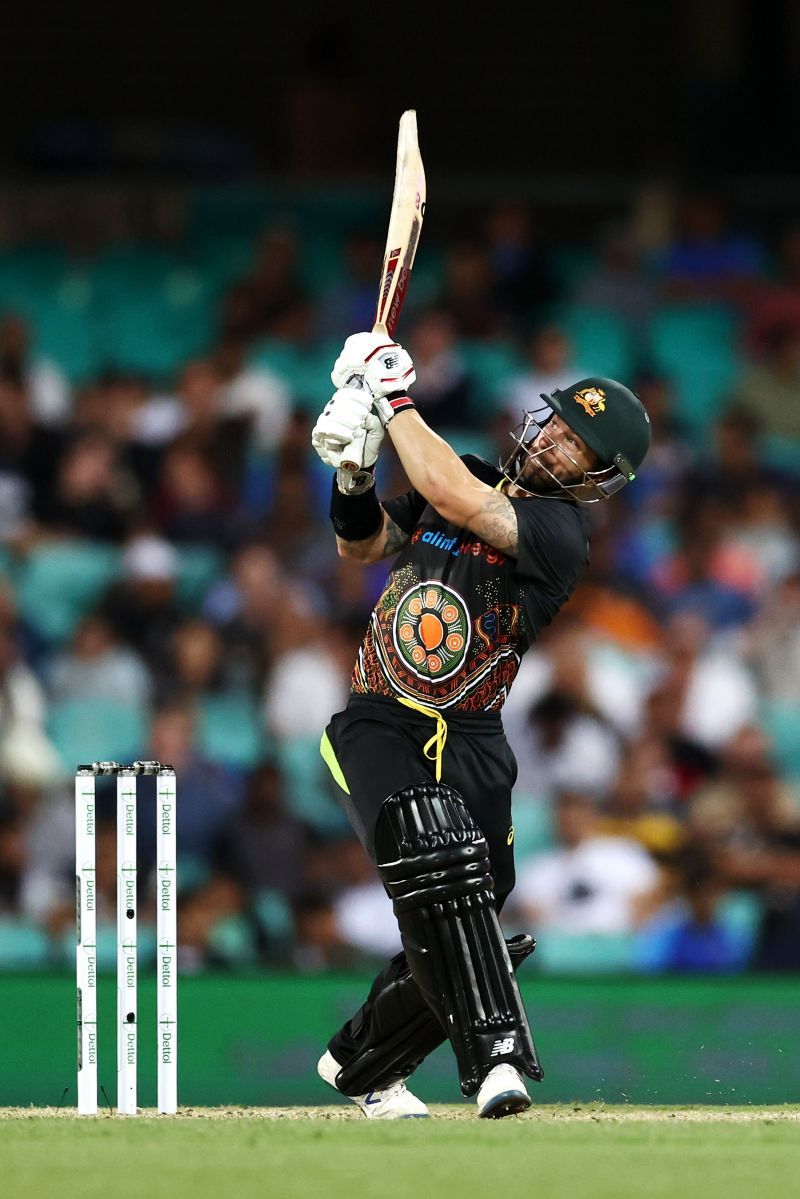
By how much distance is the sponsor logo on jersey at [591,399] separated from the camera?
5113mm

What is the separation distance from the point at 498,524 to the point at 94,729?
4.31 meters

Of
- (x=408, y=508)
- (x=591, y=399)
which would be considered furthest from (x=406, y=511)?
(x=591, y=399)

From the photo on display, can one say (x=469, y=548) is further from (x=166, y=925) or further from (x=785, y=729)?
(x=785, y=729)

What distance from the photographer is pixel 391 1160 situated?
3.85 m

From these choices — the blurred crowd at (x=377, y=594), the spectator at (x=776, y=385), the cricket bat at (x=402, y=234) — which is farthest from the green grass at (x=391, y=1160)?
the spectator at (x=776, y=385)

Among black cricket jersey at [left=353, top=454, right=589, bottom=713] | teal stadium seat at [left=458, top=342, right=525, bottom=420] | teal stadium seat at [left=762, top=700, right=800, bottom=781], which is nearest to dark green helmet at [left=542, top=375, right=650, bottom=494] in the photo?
black cricket jersey at [left=353, top=454, right=589, bottom=713]

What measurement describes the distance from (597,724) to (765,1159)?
4.79 meters

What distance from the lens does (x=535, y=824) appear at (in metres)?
8.66

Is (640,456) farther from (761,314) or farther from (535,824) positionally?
(761,314)

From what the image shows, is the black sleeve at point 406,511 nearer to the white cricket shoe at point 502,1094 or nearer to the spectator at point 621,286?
the white cricket shoe at point 502,1094

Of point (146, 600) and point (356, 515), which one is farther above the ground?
point (146, 600)

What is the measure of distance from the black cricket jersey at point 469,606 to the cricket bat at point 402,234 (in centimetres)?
59

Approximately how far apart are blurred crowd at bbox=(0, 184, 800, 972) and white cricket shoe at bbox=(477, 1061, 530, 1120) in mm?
3000

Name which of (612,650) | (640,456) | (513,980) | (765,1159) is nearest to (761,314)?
(612,650)
